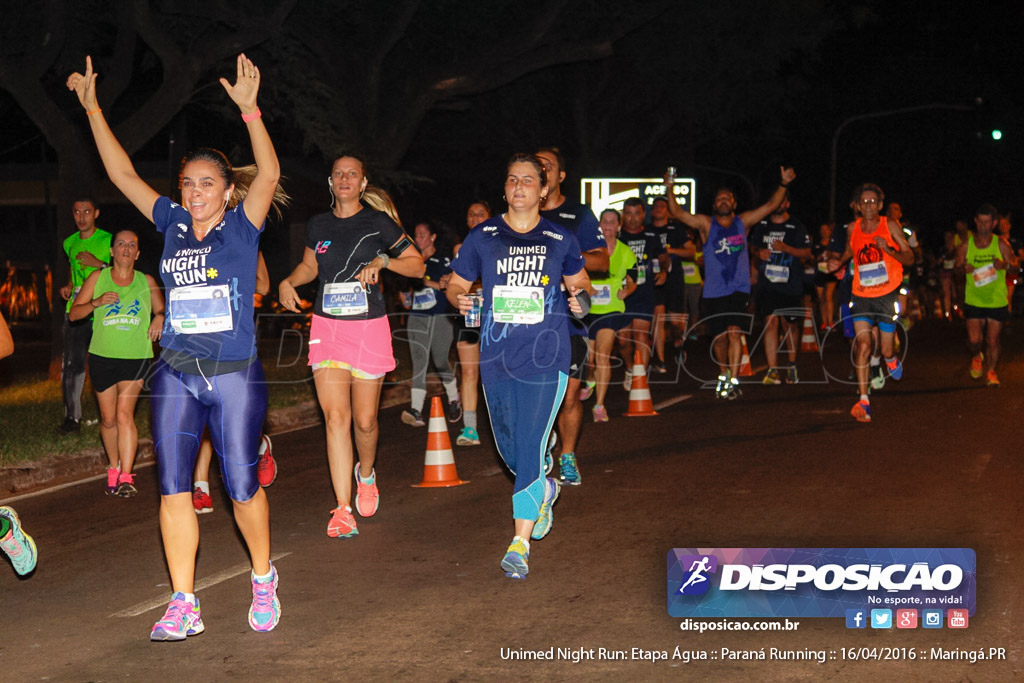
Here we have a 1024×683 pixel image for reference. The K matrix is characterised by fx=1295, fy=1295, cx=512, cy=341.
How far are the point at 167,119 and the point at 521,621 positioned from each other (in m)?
13.6

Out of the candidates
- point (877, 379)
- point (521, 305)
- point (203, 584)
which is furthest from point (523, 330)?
point (877, 379)

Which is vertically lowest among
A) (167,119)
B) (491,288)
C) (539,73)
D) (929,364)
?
(929,364)

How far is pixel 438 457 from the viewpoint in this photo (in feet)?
30.3

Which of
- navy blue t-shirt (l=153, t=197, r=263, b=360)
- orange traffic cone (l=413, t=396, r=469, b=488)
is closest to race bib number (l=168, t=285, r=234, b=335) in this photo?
navy blue t-shirt (l=153, t=197, r=263, b=360)

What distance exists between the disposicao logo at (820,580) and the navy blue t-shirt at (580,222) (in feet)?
9.19

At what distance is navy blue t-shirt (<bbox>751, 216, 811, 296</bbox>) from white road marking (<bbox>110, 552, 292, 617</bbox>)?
9.75m

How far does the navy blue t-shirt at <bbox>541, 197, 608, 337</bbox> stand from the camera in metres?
7.79

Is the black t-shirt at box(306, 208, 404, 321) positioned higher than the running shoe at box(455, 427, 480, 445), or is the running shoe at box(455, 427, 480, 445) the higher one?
the black t-shirt at box(306, 208, 404, 321)

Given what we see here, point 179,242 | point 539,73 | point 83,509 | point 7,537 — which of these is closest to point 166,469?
point 179,242

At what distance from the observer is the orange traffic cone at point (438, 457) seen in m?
9.19

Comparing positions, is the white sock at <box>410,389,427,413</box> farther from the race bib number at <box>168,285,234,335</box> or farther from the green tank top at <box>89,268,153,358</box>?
the race bib number at <box>168,285,234,335</box>

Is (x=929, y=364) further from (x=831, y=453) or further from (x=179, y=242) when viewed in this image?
(x=179, y=242)

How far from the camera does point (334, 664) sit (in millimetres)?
5090

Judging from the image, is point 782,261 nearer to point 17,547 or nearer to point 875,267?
point 875,267
